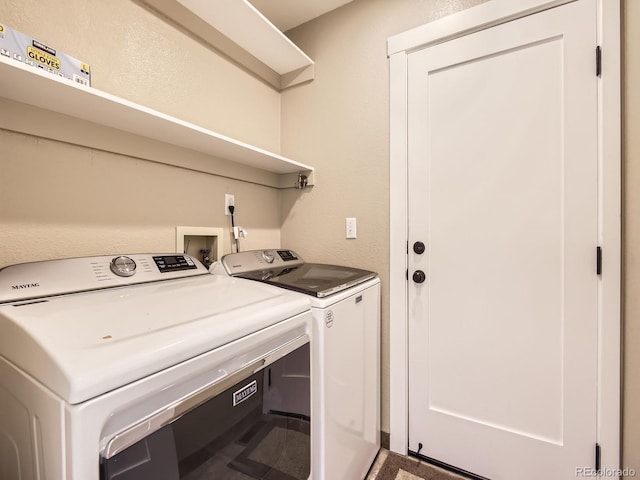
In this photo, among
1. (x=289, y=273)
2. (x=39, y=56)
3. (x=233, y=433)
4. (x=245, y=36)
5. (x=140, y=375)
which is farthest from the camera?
(x=245, y=36)

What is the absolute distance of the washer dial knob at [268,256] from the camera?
159 centimetres

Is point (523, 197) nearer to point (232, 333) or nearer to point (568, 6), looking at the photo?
point (568, 6)

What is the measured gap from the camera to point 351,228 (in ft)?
5.56

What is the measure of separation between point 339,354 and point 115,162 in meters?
1.18

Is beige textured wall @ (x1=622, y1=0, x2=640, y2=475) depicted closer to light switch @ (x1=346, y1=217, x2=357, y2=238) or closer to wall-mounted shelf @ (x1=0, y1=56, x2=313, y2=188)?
light switch @ (x1=346, y1=217, x2=357, y2=238)

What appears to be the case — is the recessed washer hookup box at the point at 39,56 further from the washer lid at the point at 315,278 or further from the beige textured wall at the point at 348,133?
the beige textured wall at the point at 348,133

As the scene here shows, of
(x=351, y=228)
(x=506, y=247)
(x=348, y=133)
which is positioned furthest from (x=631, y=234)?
(x=348, y=133)

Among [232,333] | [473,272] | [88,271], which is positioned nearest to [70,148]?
[88,271]

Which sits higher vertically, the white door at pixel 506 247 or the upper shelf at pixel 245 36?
the upper shelf at pixel 245 36

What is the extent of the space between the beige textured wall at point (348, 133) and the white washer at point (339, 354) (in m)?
0.19

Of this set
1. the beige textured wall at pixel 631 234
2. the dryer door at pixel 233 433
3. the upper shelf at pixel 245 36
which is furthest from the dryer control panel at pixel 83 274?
the beige textured wall at pixel 631 234

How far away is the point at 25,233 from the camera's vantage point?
3.01ft

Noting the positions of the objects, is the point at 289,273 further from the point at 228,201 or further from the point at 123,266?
the point at 123,266

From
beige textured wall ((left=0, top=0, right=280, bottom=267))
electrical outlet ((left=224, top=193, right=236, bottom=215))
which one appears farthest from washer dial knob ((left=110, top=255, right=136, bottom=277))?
electrical outlet ((left=224, top=193, right=236, bottom=215))
